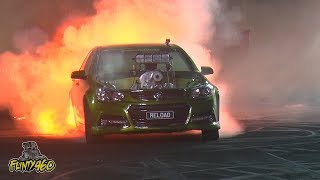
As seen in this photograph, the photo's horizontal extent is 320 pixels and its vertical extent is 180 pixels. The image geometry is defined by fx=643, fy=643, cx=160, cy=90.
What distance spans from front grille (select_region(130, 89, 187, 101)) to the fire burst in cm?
534


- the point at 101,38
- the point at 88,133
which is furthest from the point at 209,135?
the point at 101,38

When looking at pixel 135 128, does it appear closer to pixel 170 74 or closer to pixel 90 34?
pixel 170 74

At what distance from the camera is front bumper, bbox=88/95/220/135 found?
9.14 meters

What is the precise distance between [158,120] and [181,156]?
3.70ft

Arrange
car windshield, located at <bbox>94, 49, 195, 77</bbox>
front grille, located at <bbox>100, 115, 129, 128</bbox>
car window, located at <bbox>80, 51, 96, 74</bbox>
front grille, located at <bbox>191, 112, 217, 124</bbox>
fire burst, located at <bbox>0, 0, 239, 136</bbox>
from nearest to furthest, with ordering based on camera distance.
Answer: front grille, located at <bbox>100, 115, 129, 128</bbox>
front grille, located at <bbox>191, 112, 217, 124</bbox>
car windshield, located at <bbox>94, 49, 195, 77</bbox>
car window, located at <bbox>80, 51, 96, 74</bbox>
fire burst, located at <bbox>0, 0, 239, 136</bbox>

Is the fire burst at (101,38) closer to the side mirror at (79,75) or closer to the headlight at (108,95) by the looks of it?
the side mirror at (79,75)

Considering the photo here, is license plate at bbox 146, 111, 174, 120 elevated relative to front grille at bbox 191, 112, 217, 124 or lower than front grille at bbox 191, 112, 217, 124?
elevated

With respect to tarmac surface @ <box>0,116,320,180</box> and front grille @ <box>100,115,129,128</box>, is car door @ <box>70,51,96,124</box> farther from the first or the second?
front grille @ <box>100,115,129,128</box>

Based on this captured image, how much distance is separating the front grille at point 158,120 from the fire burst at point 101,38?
5.40 metres

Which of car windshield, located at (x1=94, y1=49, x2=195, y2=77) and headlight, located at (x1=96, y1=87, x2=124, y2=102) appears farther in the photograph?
car windshield, located at (x1=94, y1=49, x2=195, y2=77)

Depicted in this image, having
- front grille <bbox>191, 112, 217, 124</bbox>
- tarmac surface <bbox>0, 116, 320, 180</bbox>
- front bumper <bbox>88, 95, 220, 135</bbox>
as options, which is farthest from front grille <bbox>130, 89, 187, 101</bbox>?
tarmac surface <bbox>0, 116, 320, 180</bbox>

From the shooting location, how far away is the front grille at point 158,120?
9.15 metres

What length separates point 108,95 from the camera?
364 inches

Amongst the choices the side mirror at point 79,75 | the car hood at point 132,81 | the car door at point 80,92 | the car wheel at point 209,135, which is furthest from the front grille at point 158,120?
the side mirror at point 79,75
